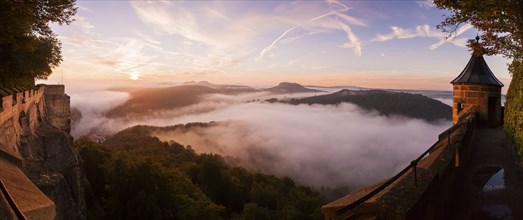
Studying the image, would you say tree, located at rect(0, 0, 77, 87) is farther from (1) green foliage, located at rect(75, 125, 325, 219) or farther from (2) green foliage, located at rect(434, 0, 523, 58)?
(2) green foliage, located at rect(434, 0, 523, 58)

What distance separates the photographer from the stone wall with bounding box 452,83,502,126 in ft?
56.7

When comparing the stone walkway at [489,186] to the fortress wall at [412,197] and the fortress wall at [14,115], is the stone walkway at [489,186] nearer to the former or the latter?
the fortress wall at [412,197]

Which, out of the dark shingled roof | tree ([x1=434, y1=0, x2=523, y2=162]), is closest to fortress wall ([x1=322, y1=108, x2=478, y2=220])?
tree ([x1=434, y1=0, x2=523, y2=162])

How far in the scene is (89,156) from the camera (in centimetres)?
3216

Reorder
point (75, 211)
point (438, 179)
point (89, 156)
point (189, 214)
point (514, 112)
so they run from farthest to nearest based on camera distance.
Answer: point (89, 156) → point (189, 214) → point (75, 211) → point (514, 112) → point (438, 179)

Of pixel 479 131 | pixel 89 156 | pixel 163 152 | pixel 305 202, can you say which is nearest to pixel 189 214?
pixel 89 156

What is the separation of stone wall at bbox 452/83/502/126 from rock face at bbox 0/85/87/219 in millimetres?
19359

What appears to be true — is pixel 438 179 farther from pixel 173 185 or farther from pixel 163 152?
pixel 163 152

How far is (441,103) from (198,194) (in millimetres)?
195015

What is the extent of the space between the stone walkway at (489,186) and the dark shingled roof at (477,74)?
4.84 meters

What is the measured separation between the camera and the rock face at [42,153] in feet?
41.3

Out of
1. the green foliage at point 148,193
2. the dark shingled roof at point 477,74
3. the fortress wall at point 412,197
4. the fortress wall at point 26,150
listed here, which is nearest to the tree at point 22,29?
the fortress wall at point 26,150

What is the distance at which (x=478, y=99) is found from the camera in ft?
57.4

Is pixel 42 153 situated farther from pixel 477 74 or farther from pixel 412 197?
pixel 477 74
